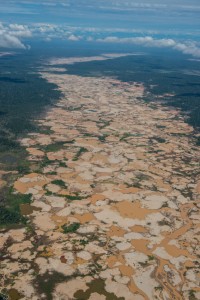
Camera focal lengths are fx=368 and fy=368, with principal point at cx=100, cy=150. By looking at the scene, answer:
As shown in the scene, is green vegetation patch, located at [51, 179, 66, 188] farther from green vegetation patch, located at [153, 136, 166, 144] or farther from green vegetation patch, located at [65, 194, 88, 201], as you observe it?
green vegetation patch, located at [153, 136, 166, 144]

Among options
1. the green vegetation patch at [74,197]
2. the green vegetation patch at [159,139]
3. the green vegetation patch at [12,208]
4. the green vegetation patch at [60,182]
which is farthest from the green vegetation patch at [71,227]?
the green vegetation patch at [159,139]

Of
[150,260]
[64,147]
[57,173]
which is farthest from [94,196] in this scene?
[64,147]

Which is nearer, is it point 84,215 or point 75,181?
point 84,215

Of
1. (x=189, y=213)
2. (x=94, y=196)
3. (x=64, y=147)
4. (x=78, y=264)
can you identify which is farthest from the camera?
(x=64, y=147)

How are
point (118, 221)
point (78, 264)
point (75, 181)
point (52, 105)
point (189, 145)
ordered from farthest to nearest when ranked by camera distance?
point (52, 105) < point (189, 145) < point (75, 181) < point (118, 221) < point (78, 264)

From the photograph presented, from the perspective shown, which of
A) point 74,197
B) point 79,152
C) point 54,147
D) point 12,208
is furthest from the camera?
point 54,147

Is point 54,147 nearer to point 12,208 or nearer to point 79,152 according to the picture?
point 79,152

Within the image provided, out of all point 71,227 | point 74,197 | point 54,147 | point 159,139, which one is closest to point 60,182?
point 74,197

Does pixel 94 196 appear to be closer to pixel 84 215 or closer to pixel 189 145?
pixel 84 215
